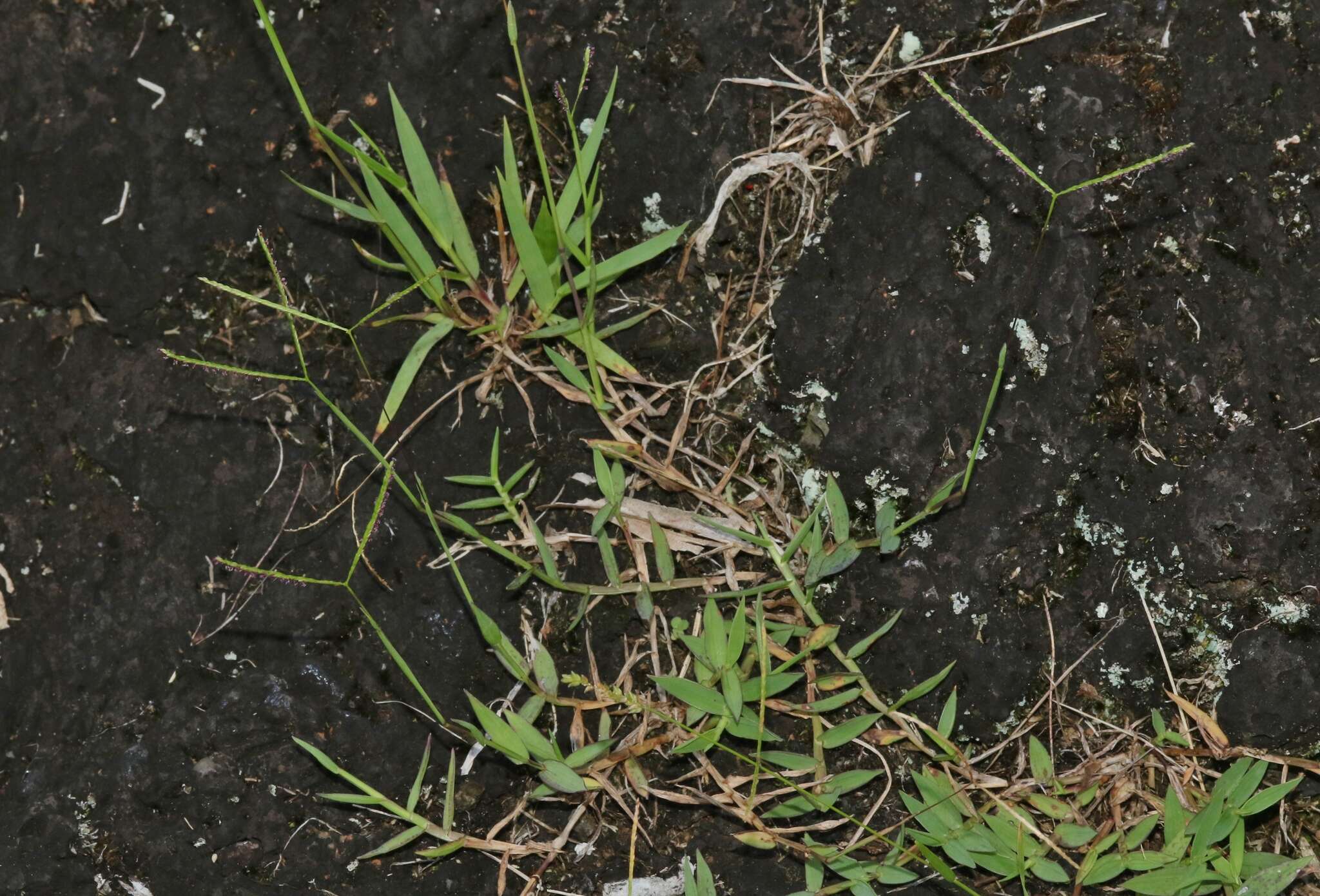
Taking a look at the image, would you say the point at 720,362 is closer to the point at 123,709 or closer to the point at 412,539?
the point at 412,539

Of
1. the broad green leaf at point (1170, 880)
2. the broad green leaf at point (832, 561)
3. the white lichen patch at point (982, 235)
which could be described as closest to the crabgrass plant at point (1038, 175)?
the white lichen patch at point (982, 235)

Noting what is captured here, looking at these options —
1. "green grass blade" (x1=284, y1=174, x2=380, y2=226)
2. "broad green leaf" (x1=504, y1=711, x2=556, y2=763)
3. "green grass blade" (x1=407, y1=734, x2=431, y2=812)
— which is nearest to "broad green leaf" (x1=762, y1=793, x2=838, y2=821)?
"broad green leaf" (x1=504, y1=711, x2=556, y2=763)

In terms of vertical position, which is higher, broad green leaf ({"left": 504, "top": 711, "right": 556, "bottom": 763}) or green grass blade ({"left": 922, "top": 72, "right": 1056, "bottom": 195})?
green grass blade ({"left": 922, "top": 72, "right": 1056, "bottom": 195})

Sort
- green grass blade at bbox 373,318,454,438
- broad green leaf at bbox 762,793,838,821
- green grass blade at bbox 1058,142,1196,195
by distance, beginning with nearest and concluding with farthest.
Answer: green grass blade at bbox 1058,142,1196,195 → broad green leaf at bbox 762,793,838,821 → green grass blade at bbox 373,318,454,438

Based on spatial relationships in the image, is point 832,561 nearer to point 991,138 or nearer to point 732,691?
point 732,691

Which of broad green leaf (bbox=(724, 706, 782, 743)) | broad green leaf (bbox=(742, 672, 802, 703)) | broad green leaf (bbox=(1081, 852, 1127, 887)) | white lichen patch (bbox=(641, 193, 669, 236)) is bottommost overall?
broad green leaf (bbox=(1081, 852, 1127, 887))

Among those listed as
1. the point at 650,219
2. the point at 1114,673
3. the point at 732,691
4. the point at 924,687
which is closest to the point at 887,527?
the point at 924,687

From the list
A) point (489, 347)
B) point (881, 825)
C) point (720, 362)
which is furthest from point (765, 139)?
point (881, 825)

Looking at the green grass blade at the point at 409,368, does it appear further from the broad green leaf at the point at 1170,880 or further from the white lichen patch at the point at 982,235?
the broad green leaf at the point at 1170,880

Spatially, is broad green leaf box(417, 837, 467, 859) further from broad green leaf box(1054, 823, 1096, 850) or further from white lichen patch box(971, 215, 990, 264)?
white lichen patch box(971, 215, 990, 264)
